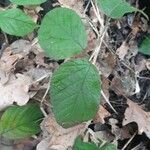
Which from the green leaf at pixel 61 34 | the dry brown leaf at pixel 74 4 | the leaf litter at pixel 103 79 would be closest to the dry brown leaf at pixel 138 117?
the leaf litter at pixel 103 79

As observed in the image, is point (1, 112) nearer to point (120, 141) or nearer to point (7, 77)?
point (7, 77)

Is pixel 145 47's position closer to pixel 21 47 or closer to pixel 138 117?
pixel 138 117

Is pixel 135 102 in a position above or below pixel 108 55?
below

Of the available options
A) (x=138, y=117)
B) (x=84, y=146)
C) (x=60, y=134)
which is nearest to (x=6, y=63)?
(x=60, y=134)

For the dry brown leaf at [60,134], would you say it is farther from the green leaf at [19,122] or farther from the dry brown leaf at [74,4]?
the dry brown leaf at [74,4]

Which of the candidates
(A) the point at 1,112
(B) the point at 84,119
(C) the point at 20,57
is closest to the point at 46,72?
(C) the point at 20,57

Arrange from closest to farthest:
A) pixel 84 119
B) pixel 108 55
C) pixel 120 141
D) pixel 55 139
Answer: pixel 84 119 → pixel 55 139 → pixel 120 141 → pixel 108 55
